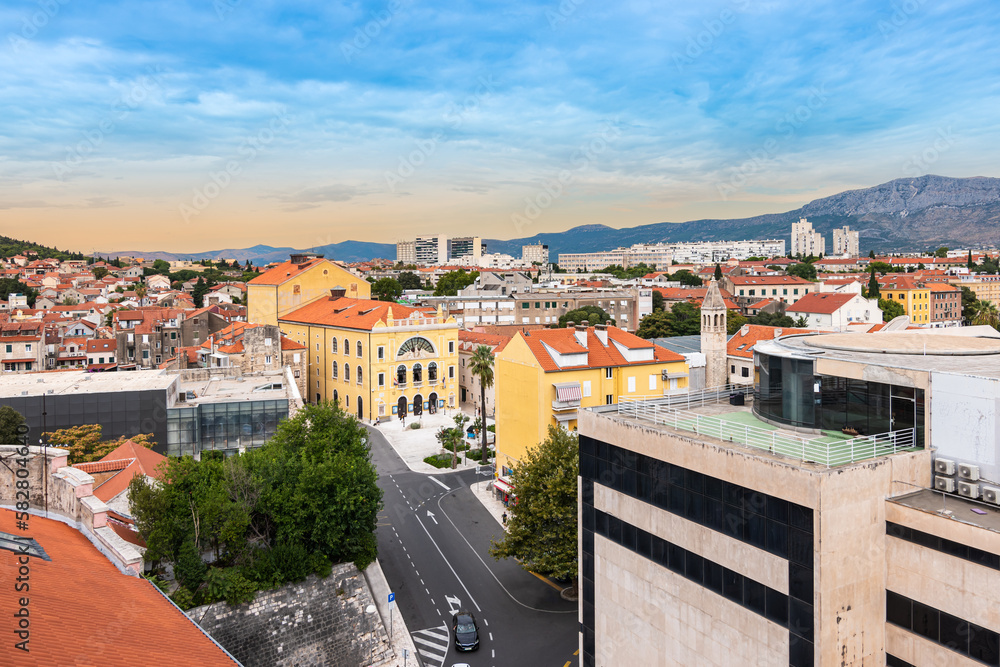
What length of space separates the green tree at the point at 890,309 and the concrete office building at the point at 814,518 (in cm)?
9501

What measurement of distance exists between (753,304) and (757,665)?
119 m

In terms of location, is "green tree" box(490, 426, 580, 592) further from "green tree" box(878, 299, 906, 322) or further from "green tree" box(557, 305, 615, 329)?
"green tree" box(878, 299, 906, 322)

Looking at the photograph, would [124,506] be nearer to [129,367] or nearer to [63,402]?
[63,402]

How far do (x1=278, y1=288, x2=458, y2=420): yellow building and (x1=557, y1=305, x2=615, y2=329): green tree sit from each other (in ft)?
119

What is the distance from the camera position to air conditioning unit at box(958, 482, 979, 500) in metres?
14.2

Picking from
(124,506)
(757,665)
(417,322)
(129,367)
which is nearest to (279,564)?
(124,506)

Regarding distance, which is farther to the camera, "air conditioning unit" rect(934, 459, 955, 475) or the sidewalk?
the sidewalk

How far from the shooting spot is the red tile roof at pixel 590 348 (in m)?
40.1

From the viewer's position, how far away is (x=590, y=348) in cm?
4303

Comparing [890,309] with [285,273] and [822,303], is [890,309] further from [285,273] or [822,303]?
[285,273]

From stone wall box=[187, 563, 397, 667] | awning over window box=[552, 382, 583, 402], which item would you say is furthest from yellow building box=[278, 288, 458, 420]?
stone wall box=[187, 563, 397, 667]

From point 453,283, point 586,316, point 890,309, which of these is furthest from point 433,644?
point 453,283

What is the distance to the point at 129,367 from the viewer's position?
276ft

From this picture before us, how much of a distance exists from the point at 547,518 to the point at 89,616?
1917cm
